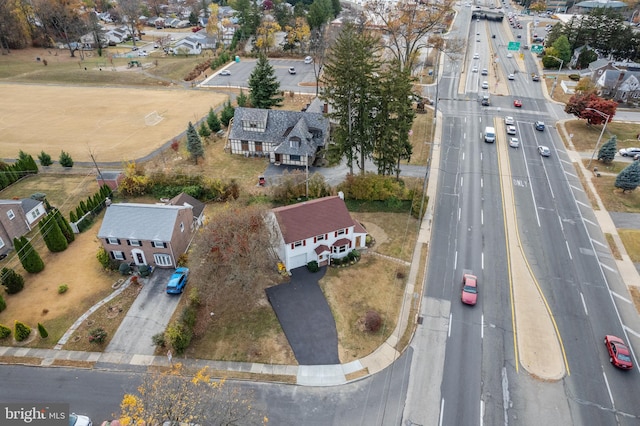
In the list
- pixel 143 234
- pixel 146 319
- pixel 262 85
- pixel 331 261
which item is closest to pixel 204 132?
pixel 262 85

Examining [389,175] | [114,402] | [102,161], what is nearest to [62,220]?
[102,161]

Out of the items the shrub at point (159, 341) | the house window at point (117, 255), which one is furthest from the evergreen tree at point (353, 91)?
the shrub at point (159, 341)

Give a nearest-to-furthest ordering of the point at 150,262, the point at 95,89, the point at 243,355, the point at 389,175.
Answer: the point at 243,355 → the point at 150,262 → the point at 389,175 → the point at 95,89

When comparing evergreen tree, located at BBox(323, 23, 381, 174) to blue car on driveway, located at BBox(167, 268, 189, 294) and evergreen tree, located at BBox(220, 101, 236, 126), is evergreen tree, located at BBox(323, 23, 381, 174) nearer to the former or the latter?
blue car on driveway, located at BBox(167, 268, 189, 294)

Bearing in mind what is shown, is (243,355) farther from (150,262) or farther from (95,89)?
(95,89)

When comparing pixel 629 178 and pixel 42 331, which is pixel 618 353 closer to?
pixel 629 178

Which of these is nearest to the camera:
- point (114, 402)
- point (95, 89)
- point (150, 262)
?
point (114, 402)
